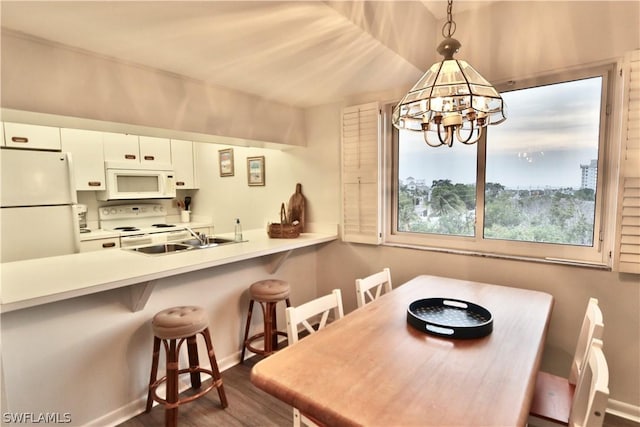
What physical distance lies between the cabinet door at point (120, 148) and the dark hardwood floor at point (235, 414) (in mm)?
2805

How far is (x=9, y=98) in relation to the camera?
1.55 m

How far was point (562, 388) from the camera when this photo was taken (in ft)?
4.85

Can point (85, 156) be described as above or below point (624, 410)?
above

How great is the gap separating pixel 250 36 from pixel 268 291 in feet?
→ 5.38

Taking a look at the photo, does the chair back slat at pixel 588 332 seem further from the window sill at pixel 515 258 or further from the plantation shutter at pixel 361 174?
the plantation shutter at pixel 361 174

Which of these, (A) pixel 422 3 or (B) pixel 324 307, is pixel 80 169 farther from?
(A) pixel 422 3

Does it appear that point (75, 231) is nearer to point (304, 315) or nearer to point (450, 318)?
point (304, 315)

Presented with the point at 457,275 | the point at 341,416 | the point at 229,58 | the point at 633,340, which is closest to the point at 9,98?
the point at 229,58

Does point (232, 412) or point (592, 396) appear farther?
point (232, 412)

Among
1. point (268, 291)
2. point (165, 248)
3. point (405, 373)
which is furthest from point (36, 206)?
point (405, 373)

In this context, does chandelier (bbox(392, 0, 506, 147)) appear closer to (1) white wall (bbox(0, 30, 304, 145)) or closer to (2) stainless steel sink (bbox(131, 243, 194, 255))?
(1) white wall (bbox(0, 30, 304, 145))

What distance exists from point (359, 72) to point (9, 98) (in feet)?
6.26

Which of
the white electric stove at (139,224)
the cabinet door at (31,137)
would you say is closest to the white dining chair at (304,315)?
the white electric stove at (139,224)

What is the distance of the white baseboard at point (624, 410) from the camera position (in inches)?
74.0
